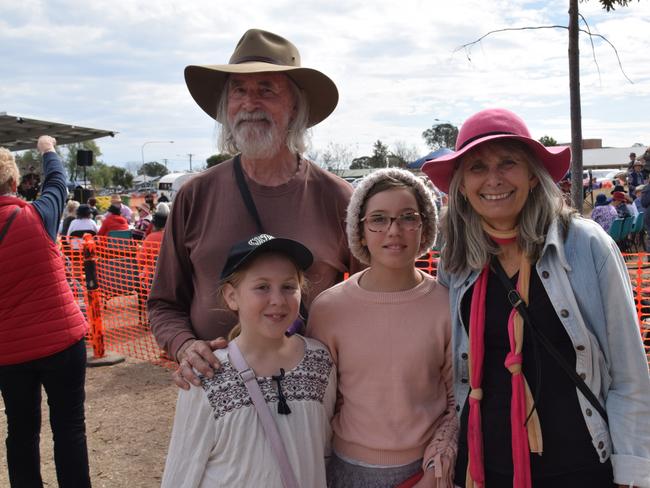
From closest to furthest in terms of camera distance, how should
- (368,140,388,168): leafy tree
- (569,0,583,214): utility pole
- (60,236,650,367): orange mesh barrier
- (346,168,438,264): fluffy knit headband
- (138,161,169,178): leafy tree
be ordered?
(346,168,438,264): fluffy knit headband
(569,0,583,214): utility pole
(60,236,650,367): orange mesh barrier
(368,140,388,168): leafy tree
(138,161,169,178): leafy tree

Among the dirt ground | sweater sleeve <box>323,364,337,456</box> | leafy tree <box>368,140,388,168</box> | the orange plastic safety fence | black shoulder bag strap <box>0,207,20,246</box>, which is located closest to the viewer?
sweater sleeve <box>323,364,337,456</box>

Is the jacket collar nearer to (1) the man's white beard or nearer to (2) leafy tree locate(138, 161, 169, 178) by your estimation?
(1) the man's white beard

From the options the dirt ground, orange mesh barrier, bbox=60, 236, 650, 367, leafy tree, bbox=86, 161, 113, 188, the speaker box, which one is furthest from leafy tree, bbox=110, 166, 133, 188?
the dirt ground

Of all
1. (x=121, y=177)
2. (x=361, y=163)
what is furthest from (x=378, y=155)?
(x=121, y=177)

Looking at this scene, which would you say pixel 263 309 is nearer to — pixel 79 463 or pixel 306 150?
pixel 306 150

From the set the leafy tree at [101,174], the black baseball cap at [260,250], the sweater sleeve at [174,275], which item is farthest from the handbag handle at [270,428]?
the leafy tree at [101,174]

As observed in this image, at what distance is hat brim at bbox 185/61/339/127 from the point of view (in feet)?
7.20

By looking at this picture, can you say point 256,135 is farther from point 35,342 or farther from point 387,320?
point 35,342

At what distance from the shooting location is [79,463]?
323cm

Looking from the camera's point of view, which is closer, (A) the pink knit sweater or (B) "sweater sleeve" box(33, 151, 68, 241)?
(A) the pink knit sweater

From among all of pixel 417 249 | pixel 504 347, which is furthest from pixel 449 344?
pixel 417 249

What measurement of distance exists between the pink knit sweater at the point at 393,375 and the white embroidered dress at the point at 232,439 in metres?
0.20

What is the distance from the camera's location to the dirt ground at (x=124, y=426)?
3859 millimetres

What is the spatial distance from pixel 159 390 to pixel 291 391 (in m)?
4.05
